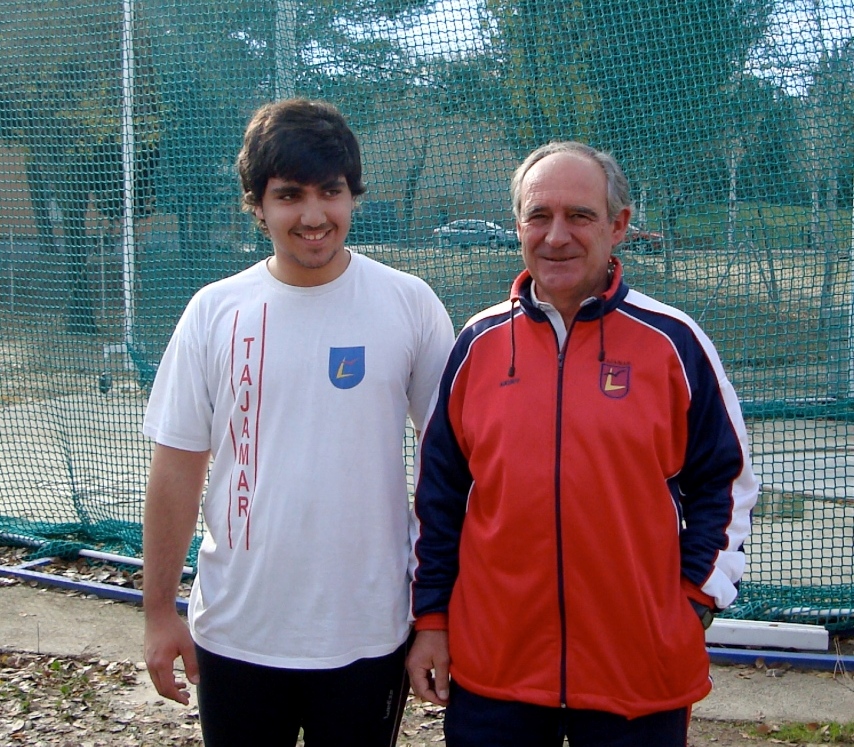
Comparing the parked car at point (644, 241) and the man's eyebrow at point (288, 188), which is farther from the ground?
the man's eyebrow at point (288, 188)

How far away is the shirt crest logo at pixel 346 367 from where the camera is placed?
76.9 inches

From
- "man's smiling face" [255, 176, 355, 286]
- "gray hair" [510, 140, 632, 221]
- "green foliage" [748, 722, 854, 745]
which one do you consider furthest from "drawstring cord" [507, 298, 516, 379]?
"green foliage" [748, 722, 854, 745]

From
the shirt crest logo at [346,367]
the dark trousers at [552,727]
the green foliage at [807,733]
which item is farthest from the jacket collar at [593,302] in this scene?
the green foliage at [807,733]

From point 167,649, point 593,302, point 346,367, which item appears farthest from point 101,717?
point 593,302

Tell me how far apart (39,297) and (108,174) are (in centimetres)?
85

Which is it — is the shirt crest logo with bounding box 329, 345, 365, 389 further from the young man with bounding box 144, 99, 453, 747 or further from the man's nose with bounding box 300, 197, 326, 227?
the man's nose with bounding box 300, 197, 326, 227

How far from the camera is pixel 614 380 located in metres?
1.90

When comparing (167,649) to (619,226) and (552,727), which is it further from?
(619,226)

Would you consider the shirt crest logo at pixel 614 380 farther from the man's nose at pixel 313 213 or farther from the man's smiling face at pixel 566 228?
the man's nose at pixel 313 213

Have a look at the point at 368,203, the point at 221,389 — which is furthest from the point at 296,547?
the point at 368,203

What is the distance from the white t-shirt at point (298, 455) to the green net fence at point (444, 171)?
249cm

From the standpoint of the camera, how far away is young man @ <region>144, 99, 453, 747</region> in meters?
1.94

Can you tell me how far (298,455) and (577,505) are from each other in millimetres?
553

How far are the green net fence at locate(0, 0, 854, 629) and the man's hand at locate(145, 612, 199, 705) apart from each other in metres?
2.65
